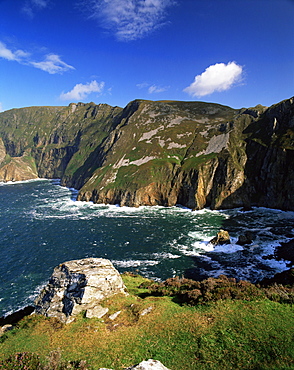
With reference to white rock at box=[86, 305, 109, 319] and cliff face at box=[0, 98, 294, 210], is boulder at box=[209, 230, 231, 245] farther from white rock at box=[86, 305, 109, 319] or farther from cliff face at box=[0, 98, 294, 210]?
white rock at box=[86, 305, 109, 319]

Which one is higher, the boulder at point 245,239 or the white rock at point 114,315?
the white rock at point 114,315

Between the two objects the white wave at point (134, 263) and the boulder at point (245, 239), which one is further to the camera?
the boulder at point (245, 239)

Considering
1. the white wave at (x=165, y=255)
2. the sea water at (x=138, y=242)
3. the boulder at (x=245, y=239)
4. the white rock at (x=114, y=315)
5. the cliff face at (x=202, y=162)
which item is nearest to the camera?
the white rock at (x=114, y=315)

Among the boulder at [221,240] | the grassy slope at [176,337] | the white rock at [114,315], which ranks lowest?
the boulder at [221,240]

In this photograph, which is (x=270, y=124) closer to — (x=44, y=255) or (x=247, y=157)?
(x=247, y=157)

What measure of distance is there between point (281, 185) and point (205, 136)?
54.1m

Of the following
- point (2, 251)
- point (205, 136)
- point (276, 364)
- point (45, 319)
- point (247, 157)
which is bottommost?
point (2, 251)

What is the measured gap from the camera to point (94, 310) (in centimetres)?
2236

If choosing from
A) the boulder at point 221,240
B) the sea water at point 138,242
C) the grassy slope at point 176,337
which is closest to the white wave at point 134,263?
the sea water at point 138,242

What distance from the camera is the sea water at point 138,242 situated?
4409 centimetres

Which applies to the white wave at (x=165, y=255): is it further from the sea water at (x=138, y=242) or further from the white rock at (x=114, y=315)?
the white rock at (x=114, y=315)

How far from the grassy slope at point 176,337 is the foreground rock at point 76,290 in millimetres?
1320

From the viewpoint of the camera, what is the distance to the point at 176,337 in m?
16.9

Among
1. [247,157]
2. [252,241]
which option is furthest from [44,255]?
[247,157]
